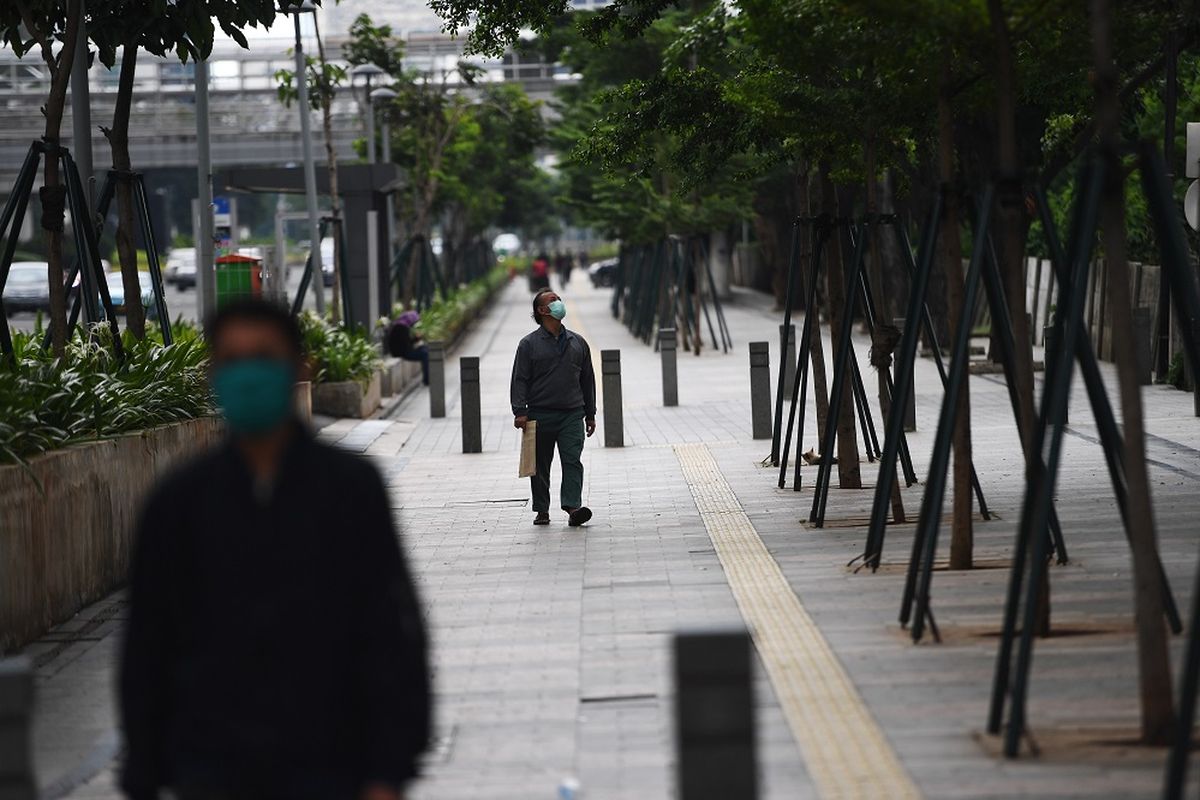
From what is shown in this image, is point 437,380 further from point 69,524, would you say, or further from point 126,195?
point 69,524

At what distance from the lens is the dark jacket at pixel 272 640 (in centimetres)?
362

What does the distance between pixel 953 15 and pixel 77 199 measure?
20.3ft

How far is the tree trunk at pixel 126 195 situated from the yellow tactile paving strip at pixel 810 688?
489 centimetres

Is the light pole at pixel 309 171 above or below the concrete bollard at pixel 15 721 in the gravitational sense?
above

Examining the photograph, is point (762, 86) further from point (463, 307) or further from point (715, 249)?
point (715, 249)

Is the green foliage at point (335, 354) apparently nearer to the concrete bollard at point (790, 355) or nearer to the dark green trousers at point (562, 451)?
the concrete bollard at point (790, 355)

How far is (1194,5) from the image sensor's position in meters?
12.8

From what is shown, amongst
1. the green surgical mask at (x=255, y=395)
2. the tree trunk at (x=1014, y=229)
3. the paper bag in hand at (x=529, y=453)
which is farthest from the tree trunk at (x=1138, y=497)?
the paper bag in hand at (x=529, y=453)

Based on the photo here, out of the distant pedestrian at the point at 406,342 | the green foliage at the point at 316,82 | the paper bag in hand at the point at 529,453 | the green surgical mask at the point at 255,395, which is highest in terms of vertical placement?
the green foliage at the point at 316,82

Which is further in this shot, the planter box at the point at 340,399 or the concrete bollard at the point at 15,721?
the planter box at the point at 340,399

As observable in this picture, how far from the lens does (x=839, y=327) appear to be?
12.9 m

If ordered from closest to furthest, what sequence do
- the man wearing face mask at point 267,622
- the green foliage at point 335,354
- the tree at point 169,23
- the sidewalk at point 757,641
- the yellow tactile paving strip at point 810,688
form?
the man wearing face mask at point 267,622
the yellow tactile paving strip at point 810,688
the sidewalk at point 757,641
the tree at point 169,23
the green foliage at point 335,354

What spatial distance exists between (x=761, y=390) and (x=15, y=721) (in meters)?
14.8

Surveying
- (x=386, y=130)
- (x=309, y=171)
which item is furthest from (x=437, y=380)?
(x=386, y=130)
